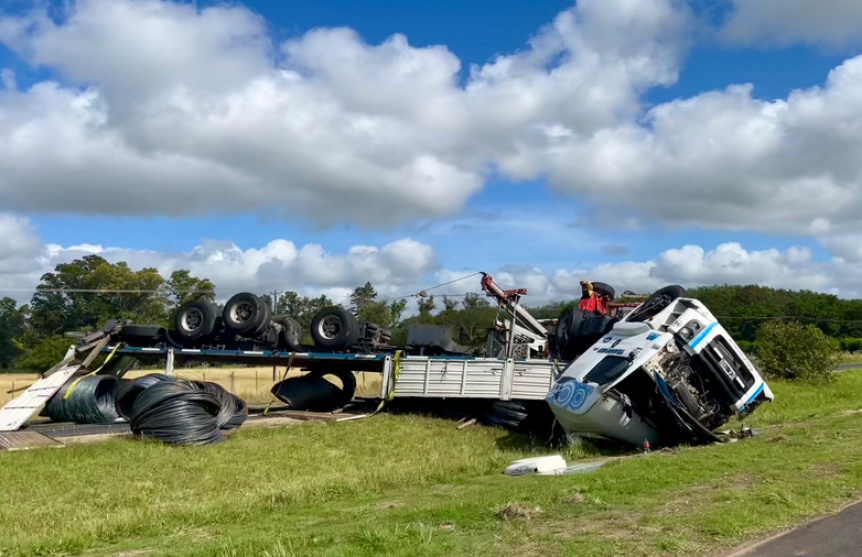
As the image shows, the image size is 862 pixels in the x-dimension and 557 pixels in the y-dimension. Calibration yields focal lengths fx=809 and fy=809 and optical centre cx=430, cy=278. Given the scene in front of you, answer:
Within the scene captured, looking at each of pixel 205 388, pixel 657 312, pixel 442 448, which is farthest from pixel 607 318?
pixel 205 388

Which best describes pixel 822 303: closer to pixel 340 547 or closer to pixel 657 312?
pixel 657 312

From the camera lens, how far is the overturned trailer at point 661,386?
14469mm

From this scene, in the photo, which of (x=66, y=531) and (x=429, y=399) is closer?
(x=66, y=531)

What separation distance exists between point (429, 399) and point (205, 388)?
5.58 metres

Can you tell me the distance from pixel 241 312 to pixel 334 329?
273 cm

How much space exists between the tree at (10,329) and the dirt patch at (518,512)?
181 feet

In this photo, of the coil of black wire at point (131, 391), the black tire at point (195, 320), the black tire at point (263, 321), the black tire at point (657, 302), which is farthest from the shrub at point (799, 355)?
the coil of black wire at point (131, 391)

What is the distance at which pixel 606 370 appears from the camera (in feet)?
49.0

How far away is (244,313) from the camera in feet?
73.4

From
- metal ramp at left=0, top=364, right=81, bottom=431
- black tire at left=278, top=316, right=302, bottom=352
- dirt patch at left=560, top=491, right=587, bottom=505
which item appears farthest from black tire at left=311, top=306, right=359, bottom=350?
dirt patch at left=560, top=491, right=587, bottom=505

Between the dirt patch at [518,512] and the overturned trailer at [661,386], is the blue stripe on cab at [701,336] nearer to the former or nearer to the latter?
the overturned trailer at [661,386]

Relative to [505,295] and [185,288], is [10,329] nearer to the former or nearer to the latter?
[185,288]

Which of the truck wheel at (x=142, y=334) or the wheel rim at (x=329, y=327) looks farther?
the truck wheel at (x=142, y=334)

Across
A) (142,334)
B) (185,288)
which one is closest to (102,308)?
(185,288)
